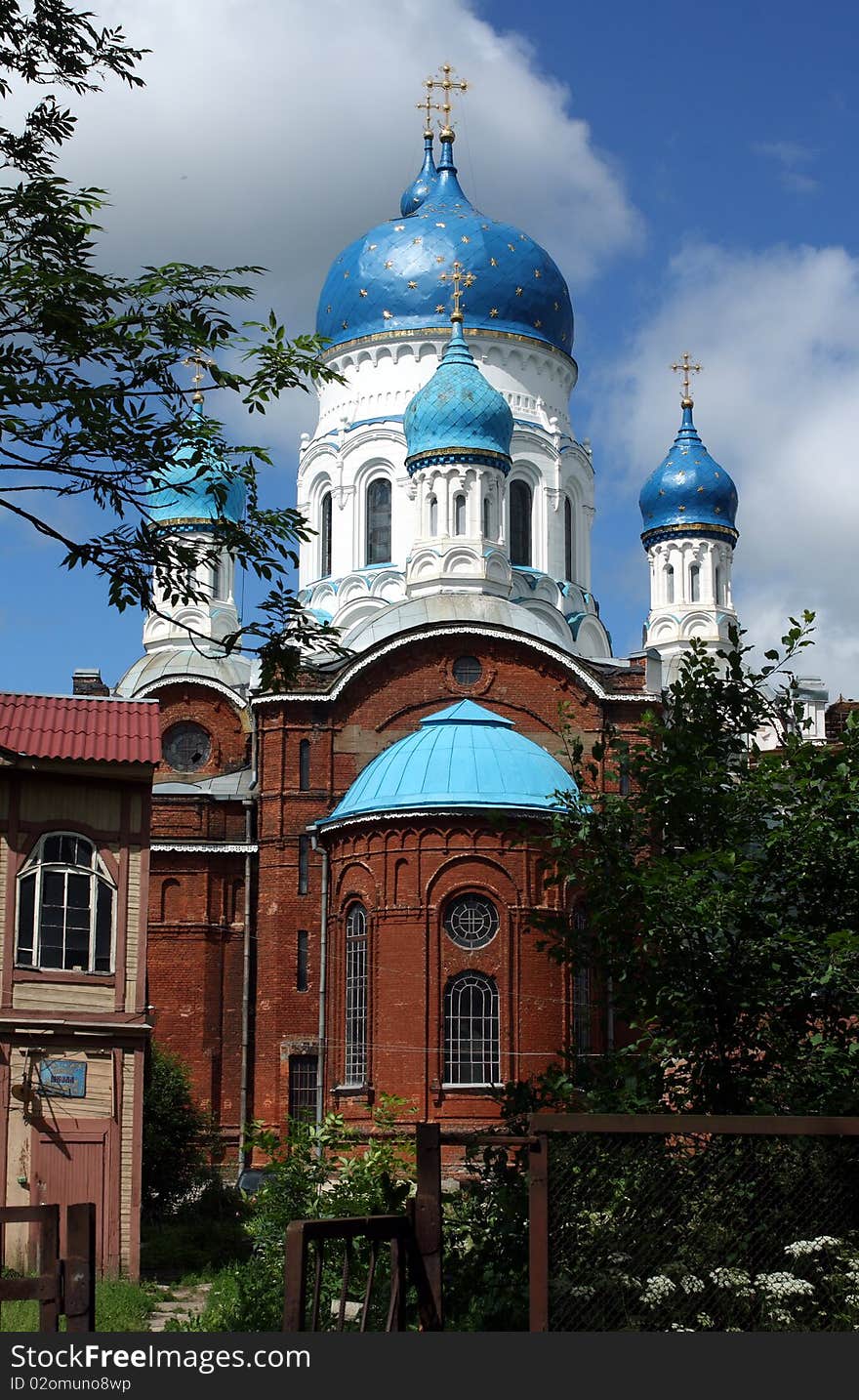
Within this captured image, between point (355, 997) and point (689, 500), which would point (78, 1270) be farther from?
point (689, 500)

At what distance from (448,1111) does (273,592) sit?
1715 cm

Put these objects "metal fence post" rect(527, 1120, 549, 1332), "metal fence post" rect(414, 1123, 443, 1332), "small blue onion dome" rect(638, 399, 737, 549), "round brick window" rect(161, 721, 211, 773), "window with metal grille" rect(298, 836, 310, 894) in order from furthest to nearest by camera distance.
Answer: "small blue onion dome" rect(638, 399, 737, 549), "round brick window" rect(161, 721, 211, 773), "window with metal grille" rect(298, 836, 310, 894), "metal fence post" rect(414, 1123, 443, 1332), "metal fence post" rect(527, 1120, 549, 1332)

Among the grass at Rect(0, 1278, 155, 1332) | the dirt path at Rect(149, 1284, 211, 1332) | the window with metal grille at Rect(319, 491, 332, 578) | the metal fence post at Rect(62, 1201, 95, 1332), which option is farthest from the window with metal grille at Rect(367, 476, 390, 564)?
the metal fence post at Rect(62, 1201, 95, 1332)

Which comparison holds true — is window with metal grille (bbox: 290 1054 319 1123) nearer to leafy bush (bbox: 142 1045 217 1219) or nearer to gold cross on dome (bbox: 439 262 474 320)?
leafy bush (bbox: 142 1045 217 1219)

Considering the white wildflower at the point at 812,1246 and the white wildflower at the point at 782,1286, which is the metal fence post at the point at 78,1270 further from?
the white wildflower at the point at 812,1246

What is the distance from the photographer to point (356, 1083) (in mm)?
28281

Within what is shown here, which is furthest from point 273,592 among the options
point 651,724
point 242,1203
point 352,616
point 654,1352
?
point 352,616

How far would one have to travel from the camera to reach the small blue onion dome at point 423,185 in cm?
4550

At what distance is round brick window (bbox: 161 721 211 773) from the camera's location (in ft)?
119

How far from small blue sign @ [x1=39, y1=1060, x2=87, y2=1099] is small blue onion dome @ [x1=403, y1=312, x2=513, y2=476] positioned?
20.4m

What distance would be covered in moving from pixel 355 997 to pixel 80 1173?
40.4ft

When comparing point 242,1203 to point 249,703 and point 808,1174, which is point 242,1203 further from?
point 808,1174

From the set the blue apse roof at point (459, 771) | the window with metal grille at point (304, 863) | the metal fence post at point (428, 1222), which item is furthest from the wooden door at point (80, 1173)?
the window with metal grille at point (304, 863)

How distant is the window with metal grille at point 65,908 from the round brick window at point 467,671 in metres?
15.0
